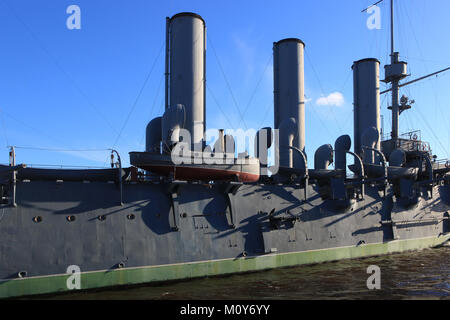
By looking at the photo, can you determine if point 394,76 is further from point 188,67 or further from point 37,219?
point 37,219

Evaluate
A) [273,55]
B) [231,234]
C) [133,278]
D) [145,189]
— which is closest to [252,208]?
[231,234]

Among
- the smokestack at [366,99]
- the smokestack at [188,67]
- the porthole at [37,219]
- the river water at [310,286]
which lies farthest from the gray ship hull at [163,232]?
the smokestack at [366,99]

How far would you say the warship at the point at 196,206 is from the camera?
1417cm

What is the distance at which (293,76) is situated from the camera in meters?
26.7

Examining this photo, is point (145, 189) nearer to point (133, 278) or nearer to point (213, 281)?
point (133, 278)

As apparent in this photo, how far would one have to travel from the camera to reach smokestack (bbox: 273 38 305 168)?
26.2 m

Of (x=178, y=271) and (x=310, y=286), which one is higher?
(x=178, y=271)

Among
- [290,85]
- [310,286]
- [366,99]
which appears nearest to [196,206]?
[310,286]

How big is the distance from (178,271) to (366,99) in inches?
922

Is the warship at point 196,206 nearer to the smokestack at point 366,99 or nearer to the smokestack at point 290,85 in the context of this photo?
the smokestack at point 290,85

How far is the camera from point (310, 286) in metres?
15.8

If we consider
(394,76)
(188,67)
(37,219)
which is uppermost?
(394,76)

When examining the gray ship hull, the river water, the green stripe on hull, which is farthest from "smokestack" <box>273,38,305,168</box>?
the river water
